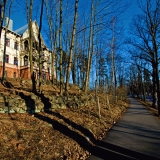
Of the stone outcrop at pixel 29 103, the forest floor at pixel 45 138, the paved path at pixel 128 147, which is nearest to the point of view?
the forest floor at pixel 45 138

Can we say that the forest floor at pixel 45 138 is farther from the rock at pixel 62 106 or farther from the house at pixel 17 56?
the house at pixel 17 56

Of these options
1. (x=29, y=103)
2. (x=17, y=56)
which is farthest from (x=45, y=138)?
(x=17, y=56)

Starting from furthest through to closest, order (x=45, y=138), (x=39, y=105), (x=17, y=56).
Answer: (x=17, y=56)
(x=39, y=105)
(x=45, y=138)

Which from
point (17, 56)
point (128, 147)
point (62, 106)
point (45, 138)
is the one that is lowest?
point (128, 147)

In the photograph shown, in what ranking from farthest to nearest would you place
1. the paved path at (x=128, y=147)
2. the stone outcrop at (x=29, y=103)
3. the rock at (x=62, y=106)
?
the rock at (x=62, y=106), the stone outcrop at (x=29, y=103), the paved path at (x=128, y=147)

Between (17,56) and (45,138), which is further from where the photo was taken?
(17,56)

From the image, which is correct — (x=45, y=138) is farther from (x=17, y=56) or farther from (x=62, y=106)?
(x=17, y=56)

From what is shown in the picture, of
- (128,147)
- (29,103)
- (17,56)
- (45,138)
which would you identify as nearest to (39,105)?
(29,103)

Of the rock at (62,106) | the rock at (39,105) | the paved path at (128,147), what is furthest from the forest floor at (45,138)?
the rock at (62,106)

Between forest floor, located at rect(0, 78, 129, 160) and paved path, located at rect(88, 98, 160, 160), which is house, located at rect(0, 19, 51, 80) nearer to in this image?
forest floor, located at rect(0, 78, 129, 160)

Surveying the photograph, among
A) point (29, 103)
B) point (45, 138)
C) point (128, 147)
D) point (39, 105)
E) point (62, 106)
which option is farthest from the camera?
point (62, 106)

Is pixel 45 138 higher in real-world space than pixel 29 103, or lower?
lower

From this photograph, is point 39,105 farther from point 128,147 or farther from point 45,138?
point 128,147

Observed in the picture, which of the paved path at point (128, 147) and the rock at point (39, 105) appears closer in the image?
the paved path at point (128, 147)
